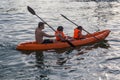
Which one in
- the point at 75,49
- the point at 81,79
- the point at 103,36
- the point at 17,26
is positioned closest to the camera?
the point at 81,79

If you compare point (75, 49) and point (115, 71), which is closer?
point (115, 71)

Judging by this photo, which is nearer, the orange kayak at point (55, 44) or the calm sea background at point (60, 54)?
the calm sea background at point (60, 54)

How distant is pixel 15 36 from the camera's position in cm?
2217

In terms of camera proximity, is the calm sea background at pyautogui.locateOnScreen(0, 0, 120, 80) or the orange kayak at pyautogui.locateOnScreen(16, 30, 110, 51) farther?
the orange kayak at pyautogui.locateOnScreen(16, 30, 110, 51)

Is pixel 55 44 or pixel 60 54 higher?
pixel 55 44

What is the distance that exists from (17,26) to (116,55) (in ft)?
36.5

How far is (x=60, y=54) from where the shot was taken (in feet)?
59.5

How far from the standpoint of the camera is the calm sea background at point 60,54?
576 inches

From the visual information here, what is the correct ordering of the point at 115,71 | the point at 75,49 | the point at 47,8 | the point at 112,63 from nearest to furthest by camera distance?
the point at 115,71
the point at 112,63
the point at 75,49
the point at 47,8

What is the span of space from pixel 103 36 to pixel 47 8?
1562 centimetres

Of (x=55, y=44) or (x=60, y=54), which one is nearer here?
(x=60, y=54)

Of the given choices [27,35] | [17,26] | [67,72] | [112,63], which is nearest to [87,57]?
[112,63]

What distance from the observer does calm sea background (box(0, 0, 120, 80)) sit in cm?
1462

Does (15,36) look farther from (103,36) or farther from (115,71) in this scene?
(115,71)
